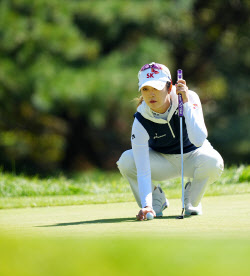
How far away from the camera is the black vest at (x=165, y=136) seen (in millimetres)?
4434

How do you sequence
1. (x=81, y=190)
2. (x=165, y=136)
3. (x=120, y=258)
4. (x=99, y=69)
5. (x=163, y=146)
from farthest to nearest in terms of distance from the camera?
1. (x=99, y=69)
2. (x=81, y=190)
3. (x=163, y=146)
4. (x=165, y=136)
5. (x=120, y=258)

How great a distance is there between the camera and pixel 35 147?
19.5 metres

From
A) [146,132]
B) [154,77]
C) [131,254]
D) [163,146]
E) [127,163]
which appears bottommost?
[131,254]

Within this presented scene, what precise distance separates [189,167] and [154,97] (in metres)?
0.76

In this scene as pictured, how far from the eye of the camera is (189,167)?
4.71 m

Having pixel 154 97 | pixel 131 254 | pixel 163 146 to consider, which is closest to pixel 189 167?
pixel 163 146

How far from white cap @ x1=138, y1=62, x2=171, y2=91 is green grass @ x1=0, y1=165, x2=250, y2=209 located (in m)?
1.95

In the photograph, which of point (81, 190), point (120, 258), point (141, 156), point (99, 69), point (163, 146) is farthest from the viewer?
point (99, 69)

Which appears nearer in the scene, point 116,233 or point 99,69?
point 116,233

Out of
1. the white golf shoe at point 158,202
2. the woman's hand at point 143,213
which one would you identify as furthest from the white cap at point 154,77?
the white golf shoe at point 158,202

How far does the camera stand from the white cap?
412cm

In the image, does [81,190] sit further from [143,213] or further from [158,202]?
[143,213]

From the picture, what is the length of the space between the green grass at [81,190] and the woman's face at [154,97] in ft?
6.00

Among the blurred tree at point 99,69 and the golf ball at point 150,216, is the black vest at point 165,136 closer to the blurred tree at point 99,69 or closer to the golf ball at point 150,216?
the golf ball at point 150,216
